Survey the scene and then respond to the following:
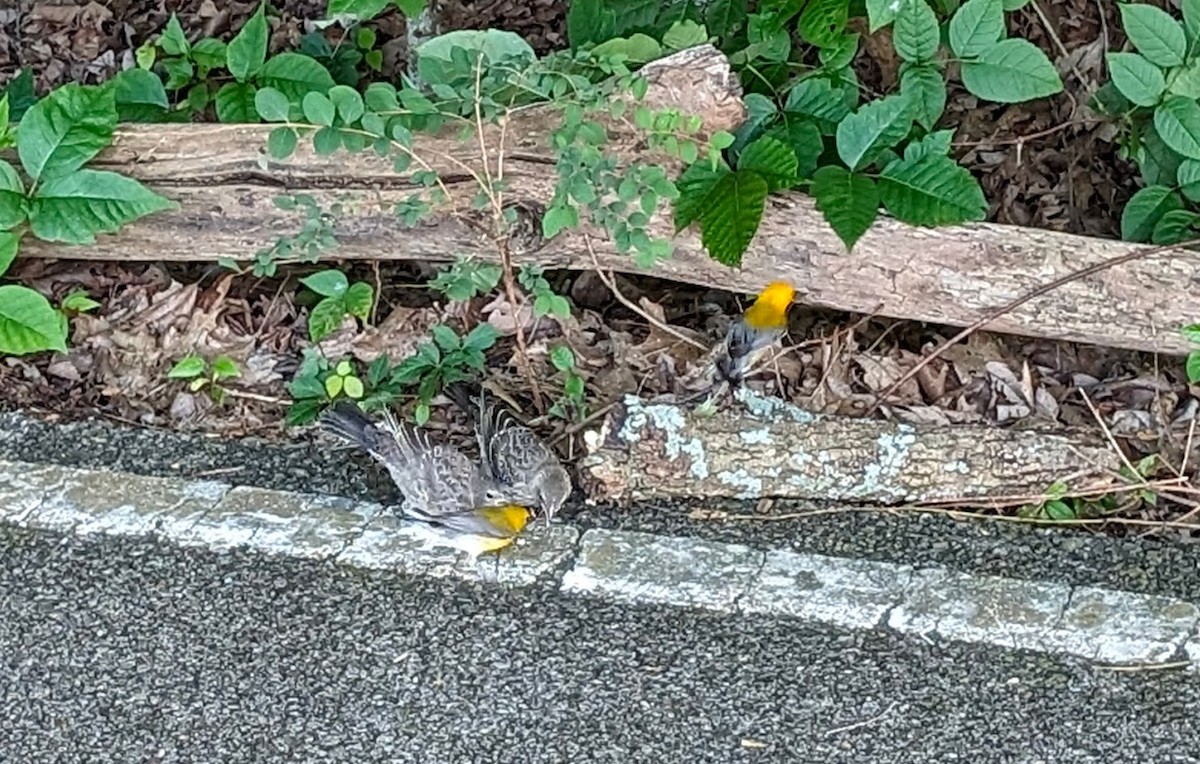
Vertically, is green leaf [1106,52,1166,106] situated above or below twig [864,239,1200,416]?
above

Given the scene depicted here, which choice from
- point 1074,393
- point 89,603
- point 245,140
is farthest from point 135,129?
point 1074,393

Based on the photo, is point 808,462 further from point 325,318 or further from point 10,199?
point 10,199

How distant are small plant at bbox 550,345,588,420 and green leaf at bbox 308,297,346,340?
0.53m

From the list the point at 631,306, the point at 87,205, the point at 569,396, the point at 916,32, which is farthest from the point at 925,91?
the point at 87,205

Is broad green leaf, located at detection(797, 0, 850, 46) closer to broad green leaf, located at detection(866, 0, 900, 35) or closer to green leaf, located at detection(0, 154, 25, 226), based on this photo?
broad green leaf, located at detection(866, 0, 900, 35)

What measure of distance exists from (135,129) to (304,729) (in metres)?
A: 1.53

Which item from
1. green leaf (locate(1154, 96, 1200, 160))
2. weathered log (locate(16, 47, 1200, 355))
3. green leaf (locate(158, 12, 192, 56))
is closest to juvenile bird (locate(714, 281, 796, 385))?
A: weathered log (locate(16, 47, 1200, 355))

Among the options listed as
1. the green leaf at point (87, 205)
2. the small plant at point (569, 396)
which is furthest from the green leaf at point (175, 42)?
the small plant at point (569, 396)

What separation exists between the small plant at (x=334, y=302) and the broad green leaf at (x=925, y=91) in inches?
52.7

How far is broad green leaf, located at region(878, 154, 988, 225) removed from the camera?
333 cm

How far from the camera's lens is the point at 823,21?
11.5 feet

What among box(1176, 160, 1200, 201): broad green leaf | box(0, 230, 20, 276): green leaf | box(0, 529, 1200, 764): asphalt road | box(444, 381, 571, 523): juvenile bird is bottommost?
box(0, 529, 1200, 764): asphalt road

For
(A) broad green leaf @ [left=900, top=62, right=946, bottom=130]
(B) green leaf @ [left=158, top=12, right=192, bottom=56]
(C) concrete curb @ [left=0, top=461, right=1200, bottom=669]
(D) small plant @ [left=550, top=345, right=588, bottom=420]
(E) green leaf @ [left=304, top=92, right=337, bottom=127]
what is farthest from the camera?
(B) green leaf @ [left=158, top=12, right=192, bottom=56]

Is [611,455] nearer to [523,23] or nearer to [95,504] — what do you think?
[95,504]
